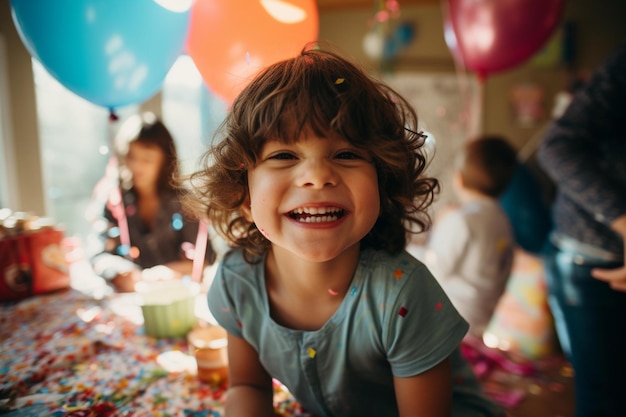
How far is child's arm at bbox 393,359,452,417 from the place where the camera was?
0.76 m

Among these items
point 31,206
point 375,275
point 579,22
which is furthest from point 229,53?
point 579,22

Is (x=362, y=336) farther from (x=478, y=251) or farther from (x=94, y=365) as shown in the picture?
(x=478, y=251)

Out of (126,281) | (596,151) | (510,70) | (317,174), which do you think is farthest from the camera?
(510,70)

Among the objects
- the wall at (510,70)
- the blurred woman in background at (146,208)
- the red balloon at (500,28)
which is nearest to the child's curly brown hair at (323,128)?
the blurred woman in background at (146,208)

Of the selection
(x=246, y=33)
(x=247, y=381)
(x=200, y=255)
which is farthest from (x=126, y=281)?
(x=246, y=33)

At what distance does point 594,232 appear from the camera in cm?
121

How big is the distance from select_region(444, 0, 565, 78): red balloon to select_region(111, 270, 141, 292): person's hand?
1.68 m

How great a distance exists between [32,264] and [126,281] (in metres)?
0.28

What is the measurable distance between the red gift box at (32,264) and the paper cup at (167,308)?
41 centimetres

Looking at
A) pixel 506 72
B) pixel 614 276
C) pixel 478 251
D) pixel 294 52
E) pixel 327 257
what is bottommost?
pixel 478 251

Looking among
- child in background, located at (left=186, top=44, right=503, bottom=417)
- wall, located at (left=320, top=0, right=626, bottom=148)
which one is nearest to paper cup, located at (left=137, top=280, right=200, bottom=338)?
child in background, located at (left=186, top=44, right=503, bottom=417)

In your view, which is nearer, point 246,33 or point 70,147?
point 246,33

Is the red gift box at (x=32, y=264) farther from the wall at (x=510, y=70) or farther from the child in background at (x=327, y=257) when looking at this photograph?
the wall at (x=510, y=70)

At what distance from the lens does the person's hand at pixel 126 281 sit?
147cm
